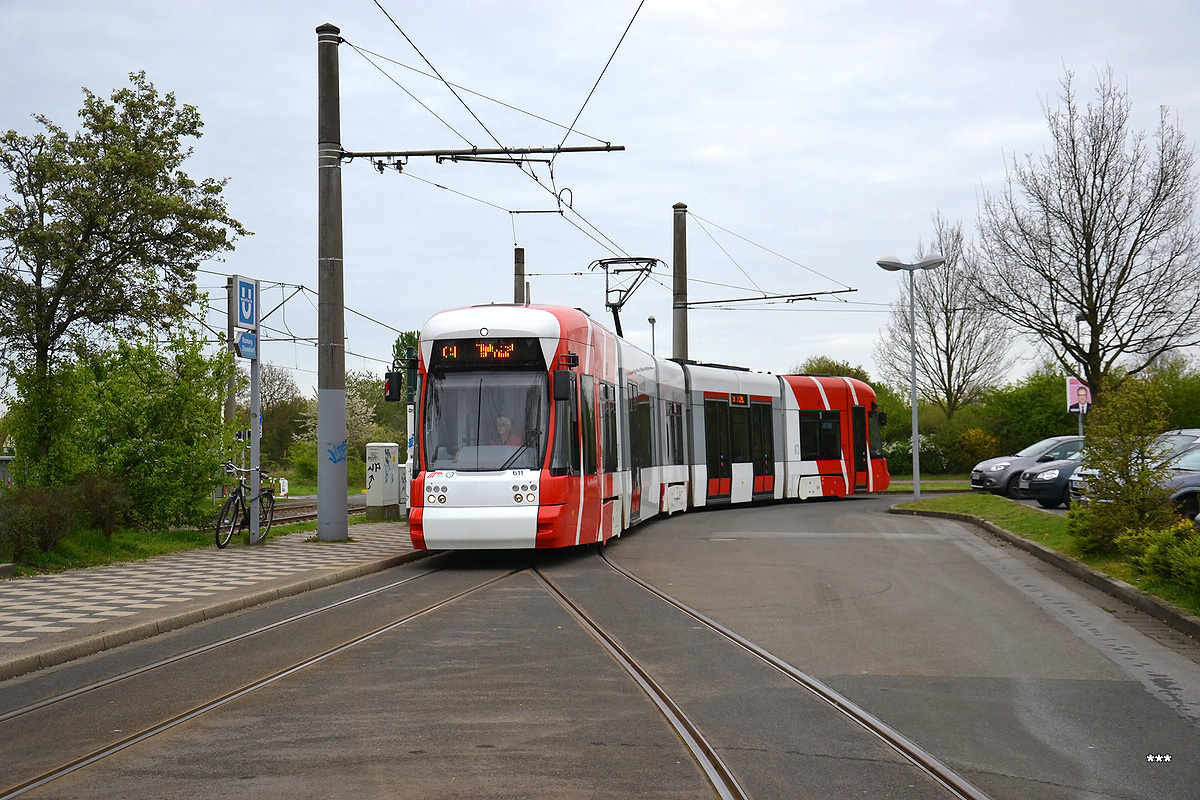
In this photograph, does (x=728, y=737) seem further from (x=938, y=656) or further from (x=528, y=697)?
(x=938, y=656)

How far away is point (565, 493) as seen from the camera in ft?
47.4

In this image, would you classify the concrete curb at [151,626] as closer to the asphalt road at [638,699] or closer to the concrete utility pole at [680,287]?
the asphalt road at [638,699]

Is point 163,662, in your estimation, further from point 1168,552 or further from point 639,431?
A: point 639,431

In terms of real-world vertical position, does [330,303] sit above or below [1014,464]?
above

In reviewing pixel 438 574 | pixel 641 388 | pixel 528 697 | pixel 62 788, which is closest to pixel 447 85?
pixel 641 388

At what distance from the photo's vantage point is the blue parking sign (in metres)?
17.3

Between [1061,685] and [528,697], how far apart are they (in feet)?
11.3

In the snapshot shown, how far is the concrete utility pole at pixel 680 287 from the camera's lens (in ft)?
107

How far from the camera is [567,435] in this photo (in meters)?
14.6

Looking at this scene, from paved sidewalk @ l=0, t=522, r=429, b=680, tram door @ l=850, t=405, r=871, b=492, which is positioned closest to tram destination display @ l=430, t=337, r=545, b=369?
paved sidewalk @ l=0, t=522, r=429, b=680

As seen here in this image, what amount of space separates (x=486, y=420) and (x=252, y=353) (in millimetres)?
4915

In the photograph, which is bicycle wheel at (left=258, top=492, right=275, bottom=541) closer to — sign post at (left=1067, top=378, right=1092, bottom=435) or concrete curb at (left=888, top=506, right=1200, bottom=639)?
concrete curb at (left=888, top=506, right=1200, bottom=639)

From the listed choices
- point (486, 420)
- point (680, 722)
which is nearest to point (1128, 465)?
point (486, 420)

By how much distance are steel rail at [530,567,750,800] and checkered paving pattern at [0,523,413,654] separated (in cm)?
439
